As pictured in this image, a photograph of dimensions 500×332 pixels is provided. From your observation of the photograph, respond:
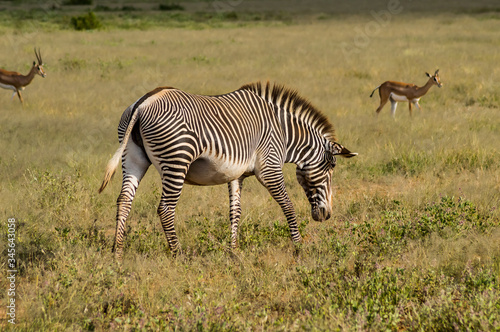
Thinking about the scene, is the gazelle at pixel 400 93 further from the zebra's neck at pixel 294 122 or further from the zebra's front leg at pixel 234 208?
the zebra's front leg at pixel 234 208

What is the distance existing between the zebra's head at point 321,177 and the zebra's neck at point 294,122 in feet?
0.27

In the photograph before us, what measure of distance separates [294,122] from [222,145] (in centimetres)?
111

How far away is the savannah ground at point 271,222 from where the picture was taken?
390 centimetres

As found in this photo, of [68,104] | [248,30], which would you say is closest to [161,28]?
[248,30]

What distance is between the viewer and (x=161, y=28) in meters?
33.7

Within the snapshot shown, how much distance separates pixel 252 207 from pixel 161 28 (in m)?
29.1

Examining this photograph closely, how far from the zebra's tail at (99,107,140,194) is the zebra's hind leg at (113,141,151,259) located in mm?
303

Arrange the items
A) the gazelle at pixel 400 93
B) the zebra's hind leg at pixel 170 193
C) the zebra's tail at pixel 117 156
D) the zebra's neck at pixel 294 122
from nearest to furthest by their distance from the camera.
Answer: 1. the zebra's tail at pixel 117 156
2. the zebra's hind leg at pixel 170 193
3. the zebra's neck at pixel 294 122
4. the gazelle at pixel 400 93

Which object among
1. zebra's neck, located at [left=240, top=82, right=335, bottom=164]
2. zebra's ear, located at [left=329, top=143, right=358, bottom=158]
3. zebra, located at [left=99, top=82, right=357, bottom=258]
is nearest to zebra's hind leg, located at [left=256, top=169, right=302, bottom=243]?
zebra, located at [left=99, top=82, right=357, bottom=258]

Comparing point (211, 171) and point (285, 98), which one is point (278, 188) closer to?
point (211, 171)

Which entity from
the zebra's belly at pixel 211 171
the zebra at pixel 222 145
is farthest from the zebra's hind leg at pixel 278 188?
the zebra's belly at pixel 211 171

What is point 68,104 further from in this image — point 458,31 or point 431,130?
point 458,31

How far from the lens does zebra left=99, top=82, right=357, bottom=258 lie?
4906mm

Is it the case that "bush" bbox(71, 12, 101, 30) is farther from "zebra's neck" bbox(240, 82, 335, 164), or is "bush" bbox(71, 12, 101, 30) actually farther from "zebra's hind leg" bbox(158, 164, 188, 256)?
"zebra's hind leg" bbox(158, 164, 188, 256)
